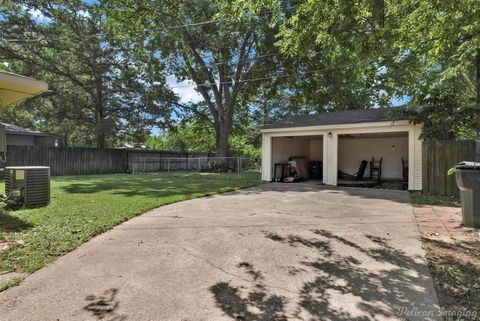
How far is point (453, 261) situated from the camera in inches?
153

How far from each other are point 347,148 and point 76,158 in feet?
49.9

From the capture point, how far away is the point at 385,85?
65.9 feet

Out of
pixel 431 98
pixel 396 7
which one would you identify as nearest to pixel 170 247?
pixel 396 7

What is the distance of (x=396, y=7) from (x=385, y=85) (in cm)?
1562

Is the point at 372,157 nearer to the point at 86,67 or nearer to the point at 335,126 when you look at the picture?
the point at 335,126

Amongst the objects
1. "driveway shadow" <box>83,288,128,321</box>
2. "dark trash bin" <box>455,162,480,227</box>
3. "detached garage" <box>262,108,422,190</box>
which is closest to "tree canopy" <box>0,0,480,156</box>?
"detached garage" <box>262,108,422,190</box>

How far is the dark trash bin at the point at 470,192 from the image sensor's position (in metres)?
5.49

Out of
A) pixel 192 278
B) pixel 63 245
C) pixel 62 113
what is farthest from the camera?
pixel 62 113

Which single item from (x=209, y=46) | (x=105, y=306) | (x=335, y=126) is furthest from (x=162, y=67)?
(x=105, y=306)

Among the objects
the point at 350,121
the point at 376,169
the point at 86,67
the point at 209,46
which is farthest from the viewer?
the point at 86,67

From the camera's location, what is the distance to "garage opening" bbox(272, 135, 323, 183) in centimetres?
1427

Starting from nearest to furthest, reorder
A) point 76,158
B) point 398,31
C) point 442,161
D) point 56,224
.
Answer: point 56,224 < point 398,31 < point 442,161 < point 76,158

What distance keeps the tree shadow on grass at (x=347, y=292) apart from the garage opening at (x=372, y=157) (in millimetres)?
10687

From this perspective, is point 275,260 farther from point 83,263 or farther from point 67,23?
point 67,23
